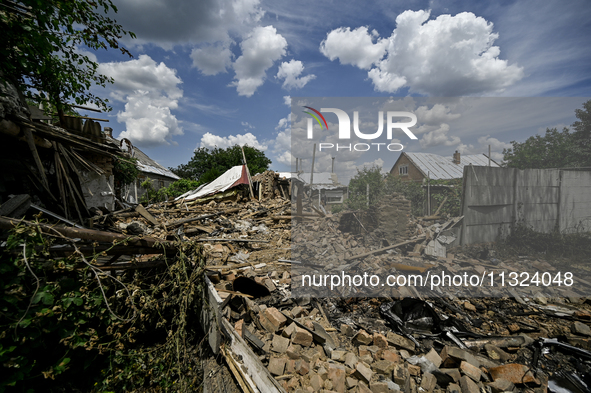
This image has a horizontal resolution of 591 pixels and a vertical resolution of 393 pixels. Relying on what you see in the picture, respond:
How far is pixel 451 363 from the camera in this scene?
8.77ft

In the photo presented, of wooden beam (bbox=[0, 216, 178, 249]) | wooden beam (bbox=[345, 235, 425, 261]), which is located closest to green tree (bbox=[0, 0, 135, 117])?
wooden beam (bbox=[0, 216, 178, 249])

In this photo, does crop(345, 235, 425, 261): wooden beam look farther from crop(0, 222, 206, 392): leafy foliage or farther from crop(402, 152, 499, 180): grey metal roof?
crop(0, 222, 206, 392): leafy foliage

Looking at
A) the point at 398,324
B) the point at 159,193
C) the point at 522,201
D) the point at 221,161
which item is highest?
the point at 221,161

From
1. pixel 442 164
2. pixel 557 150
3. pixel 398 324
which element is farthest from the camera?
pixel 442 164

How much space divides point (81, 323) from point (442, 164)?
30.6 feet

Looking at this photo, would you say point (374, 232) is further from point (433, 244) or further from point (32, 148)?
point (32, 148)

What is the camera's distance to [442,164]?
805 centimetres

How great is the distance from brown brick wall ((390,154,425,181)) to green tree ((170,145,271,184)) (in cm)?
2588

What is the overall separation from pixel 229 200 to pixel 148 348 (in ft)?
36.8

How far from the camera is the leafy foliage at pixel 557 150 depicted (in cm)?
624

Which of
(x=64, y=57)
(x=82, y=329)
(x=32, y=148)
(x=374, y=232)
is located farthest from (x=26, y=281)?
(x=374, y=232)

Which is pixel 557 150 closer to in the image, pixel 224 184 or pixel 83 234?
pixel 83 234

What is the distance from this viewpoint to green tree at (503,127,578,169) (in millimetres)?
6203

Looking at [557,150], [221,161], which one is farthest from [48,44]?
[221,161]
